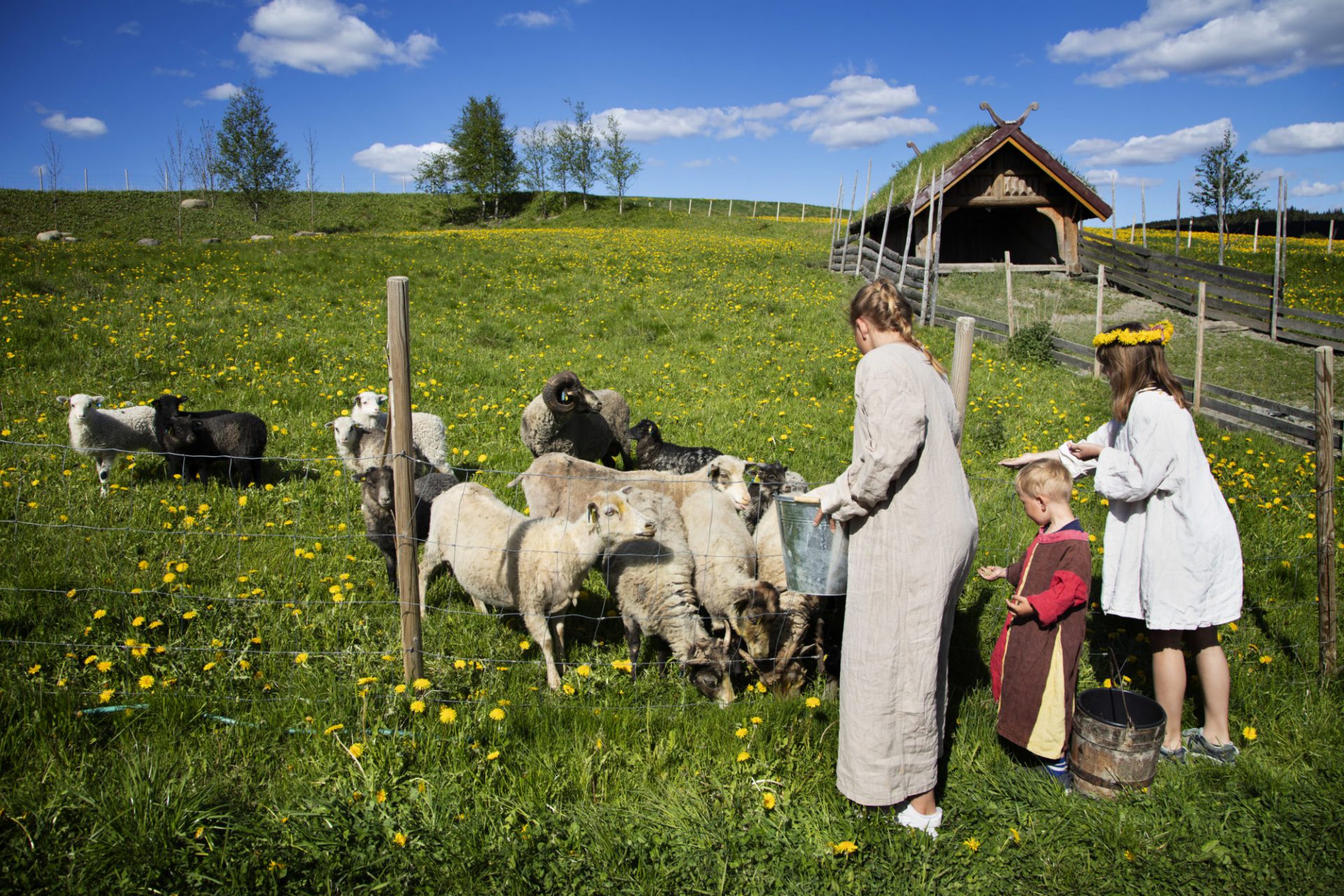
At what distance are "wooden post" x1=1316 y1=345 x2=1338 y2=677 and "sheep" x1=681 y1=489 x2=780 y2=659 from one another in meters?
3.72

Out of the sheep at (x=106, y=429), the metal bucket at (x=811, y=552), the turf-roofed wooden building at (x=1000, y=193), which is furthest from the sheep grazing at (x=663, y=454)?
the turf-roofed wooden building at (x=1000, y=193)

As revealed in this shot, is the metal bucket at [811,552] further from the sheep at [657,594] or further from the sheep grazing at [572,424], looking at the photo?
the sheep grazing at [572,424]

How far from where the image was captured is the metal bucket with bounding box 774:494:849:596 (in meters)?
4.07

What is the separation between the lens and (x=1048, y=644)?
3.97 m

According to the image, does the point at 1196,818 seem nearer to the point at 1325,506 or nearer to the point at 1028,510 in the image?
the point at 1028,510

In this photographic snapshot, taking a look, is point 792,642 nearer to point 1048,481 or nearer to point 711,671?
point 711,671

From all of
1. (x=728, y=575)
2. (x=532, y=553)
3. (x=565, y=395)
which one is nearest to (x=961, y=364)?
(x=728, y=575)

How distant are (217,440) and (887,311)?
7.99 metres

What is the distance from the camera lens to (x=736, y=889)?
3.29 meters

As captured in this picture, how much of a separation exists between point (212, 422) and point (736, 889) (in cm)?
794

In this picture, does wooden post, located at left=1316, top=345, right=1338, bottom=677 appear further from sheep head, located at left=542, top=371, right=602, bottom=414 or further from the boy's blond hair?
sheep head, located at left=542, top=371, right=602, bottom=414

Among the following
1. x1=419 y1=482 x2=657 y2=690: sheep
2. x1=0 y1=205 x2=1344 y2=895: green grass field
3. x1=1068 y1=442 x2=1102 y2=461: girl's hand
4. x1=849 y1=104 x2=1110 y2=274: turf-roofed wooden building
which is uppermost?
x1=849 y1=104 x2=1110 y2=274: turf-roofed wooden building

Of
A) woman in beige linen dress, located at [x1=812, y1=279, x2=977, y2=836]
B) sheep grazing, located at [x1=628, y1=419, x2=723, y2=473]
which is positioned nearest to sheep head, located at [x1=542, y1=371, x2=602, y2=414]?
sheep grazing, located at [x1=628, y1=419, x2=723, y2=473]

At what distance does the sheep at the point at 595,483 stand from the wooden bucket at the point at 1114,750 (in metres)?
3.20
